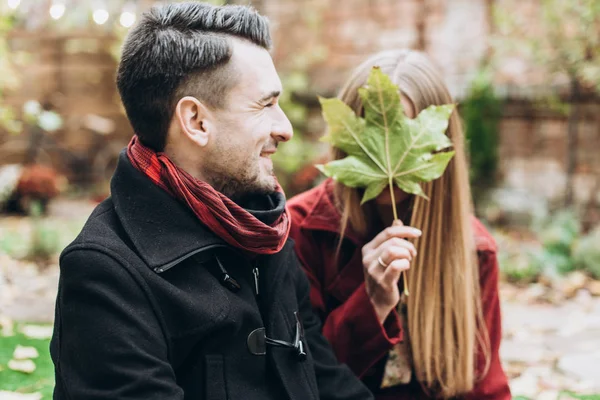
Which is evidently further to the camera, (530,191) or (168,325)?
(530,191)

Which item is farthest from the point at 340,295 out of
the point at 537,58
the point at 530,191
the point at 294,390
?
the point at 530,191

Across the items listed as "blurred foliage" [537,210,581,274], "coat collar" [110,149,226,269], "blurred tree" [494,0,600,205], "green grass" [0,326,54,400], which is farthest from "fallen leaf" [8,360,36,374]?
"blurred tree" [494,0,600,205]

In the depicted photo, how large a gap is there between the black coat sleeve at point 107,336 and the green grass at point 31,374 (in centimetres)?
150

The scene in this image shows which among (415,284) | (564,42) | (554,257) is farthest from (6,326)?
(564,42)

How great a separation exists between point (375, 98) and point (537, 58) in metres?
5.79

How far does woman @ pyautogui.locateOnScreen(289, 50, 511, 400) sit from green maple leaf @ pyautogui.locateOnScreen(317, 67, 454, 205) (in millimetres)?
175

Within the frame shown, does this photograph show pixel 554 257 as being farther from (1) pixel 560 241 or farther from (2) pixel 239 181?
(2) pixel 239 181

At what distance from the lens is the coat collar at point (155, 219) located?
68.1 inches

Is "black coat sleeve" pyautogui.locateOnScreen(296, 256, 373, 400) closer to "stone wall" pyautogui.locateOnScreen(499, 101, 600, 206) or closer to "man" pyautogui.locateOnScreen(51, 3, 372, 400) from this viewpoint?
"man" pyautogui.locateOnScreen(51, 3, 372, 400)

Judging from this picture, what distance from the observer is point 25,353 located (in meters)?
3.42

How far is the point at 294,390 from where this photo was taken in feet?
6.27

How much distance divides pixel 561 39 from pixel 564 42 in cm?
6

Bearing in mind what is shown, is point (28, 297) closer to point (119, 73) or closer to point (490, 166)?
point (119, 73)

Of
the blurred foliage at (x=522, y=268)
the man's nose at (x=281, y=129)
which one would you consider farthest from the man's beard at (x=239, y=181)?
the blurred foliage at (x=522, y=268)
